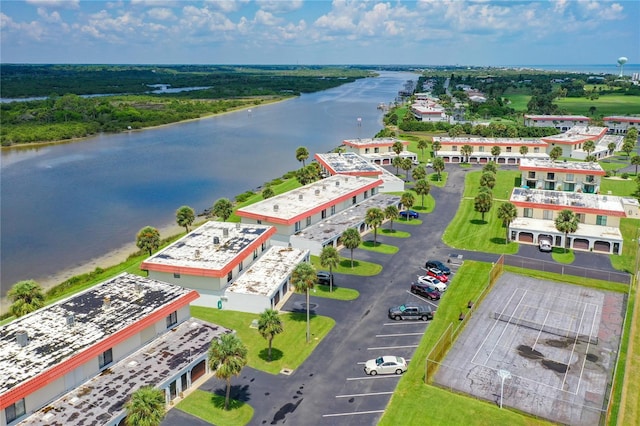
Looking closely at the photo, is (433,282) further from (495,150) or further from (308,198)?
(495,150)

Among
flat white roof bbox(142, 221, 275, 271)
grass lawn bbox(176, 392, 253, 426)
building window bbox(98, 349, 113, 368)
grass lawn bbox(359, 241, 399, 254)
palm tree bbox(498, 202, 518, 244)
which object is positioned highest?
palm tree bbox(498, 202, 518, 244)

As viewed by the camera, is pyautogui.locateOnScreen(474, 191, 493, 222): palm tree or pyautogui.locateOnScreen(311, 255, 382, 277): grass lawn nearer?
pyautogui.locateOnScreen(311, 255, 382, 277): grass lawn

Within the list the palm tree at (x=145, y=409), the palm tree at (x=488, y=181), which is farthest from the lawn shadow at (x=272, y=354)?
the palm tree at (x=488, y=181)

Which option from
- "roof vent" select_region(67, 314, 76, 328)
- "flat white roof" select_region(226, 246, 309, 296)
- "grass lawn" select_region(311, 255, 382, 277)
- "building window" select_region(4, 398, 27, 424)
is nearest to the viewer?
"building window" select_region(4, 398, 27, 424)

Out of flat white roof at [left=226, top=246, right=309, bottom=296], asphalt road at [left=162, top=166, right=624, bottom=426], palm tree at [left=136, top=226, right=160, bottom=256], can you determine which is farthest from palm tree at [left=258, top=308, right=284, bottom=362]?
palm tree at [left=136, top=226, right=160, bottom=256]

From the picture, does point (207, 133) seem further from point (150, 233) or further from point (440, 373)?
point (440, 373)

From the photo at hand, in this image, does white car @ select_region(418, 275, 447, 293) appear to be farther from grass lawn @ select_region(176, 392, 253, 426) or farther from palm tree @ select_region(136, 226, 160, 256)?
palm tree @ select_region(136, 226, 160, 256)
